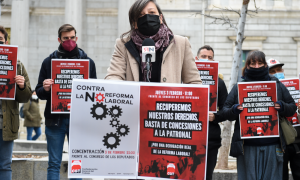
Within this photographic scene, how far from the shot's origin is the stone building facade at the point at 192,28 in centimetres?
2488

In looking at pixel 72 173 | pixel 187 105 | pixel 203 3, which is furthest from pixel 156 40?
pixel 203 3

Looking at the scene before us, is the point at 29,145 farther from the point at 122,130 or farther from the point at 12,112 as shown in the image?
the point at 122,130

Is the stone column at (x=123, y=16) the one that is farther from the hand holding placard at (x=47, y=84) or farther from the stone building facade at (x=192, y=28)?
the hand holding placard at (x=47, y=84)

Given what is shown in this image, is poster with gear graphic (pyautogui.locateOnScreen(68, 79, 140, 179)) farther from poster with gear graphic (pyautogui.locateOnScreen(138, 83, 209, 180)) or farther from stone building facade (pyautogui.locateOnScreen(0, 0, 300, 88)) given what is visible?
stone building facade (pyautogui.locateOnScreen(0, 0, 300, 88))

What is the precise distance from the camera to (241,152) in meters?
4.92

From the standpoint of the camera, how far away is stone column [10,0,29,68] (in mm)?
24734

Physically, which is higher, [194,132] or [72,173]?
[194,132]

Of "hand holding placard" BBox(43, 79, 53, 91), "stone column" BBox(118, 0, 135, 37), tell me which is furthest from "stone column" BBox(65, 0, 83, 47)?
"hand holding placard" BBox(43, 79, 53, 91)

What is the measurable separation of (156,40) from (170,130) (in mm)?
838

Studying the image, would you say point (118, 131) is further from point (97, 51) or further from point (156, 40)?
point (97, 51)

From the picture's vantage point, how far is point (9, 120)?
5.16 meters

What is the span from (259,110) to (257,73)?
484 millimetres

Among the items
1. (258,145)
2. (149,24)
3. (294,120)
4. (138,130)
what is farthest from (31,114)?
(138,130)

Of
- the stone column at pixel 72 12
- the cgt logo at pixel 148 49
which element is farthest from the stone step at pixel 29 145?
the stone column at pixel 72 12
